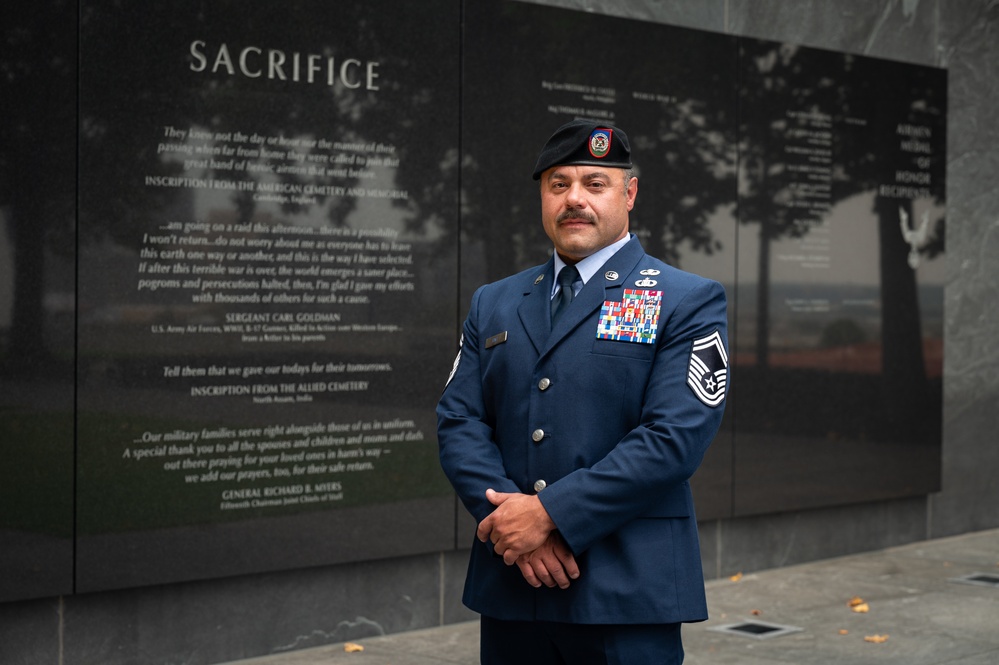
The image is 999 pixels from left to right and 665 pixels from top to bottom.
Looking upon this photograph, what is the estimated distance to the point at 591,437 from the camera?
2.93 metres

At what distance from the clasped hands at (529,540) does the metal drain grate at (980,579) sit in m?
5.00

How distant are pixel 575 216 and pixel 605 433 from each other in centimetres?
48

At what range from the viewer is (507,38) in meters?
6.24

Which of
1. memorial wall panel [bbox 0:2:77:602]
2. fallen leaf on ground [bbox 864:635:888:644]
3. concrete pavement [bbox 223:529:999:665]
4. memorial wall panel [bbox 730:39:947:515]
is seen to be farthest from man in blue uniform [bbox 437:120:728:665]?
memorial wall panel [bbox 730:39:947:515]

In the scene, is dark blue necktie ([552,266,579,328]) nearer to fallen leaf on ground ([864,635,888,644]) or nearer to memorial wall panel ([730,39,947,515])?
fallen leaf on ground ([864,635,888,644])

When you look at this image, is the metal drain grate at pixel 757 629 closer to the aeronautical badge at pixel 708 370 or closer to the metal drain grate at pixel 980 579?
the metal drain grate at pixel 980 579

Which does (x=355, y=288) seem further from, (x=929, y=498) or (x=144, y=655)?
(x=929, y=498)

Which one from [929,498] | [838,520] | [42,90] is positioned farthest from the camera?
[929,498]

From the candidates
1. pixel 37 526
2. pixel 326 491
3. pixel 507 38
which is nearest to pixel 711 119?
pixel 507 38

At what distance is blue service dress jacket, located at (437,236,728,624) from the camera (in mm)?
2795

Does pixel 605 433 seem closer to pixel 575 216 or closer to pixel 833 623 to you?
pixel 575 216

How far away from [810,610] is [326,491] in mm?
2510

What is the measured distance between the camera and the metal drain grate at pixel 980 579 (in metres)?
7.16

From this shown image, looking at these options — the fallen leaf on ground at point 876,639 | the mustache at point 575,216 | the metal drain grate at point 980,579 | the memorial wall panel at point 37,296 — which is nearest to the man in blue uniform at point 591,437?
the mustache at point 575,216
